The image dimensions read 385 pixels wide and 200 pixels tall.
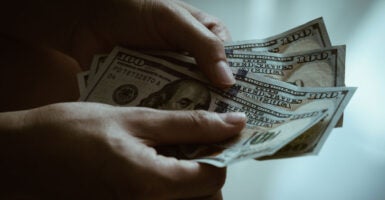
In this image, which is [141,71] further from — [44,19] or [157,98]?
[44,19]

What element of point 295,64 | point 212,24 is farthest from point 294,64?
point 212,24

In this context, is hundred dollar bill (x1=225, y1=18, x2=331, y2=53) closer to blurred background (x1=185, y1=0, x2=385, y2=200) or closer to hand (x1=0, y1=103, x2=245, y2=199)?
blurred background (x1=185, y1=0, x2=385, y2=200)

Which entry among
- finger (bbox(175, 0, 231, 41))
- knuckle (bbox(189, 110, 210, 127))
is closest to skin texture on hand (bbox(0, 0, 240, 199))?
knuckle (bbox(189, 110, 210, 127))

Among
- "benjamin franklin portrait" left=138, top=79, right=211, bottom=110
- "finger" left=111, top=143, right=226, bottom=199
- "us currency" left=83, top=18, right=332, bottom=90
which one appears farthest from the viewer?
"us currency" left=83, top=18, right=332, bottom=90

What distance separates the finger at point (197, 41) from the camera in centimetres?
67

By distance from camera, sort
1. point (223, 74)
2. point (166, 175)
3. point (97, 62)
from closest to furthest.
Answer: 1. point (166, 175)
2. point (223, 74)
3. point (97, 62)

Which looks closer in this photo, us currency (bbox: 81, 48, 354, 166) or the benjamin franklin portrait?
us currency (bbox: 81, 48, 354, 166)

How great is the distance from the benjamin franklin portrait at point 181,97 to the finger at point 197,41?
0.10ft

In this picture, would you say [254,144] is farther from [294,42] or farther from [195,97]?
[294,42]

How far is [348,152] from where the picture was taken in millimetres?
756

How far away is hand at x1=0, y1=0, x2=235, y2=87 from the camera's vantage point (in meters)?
0.69

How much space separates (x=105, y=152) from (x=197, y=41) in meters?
0.29

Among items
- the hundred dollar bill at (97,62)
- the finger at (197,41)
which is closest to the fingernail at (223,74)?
the finger at (197,41)

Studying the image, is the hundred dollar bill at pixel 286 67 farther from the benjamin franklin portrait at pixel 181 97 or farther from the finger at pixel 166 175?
the finger at pixel 166 175
